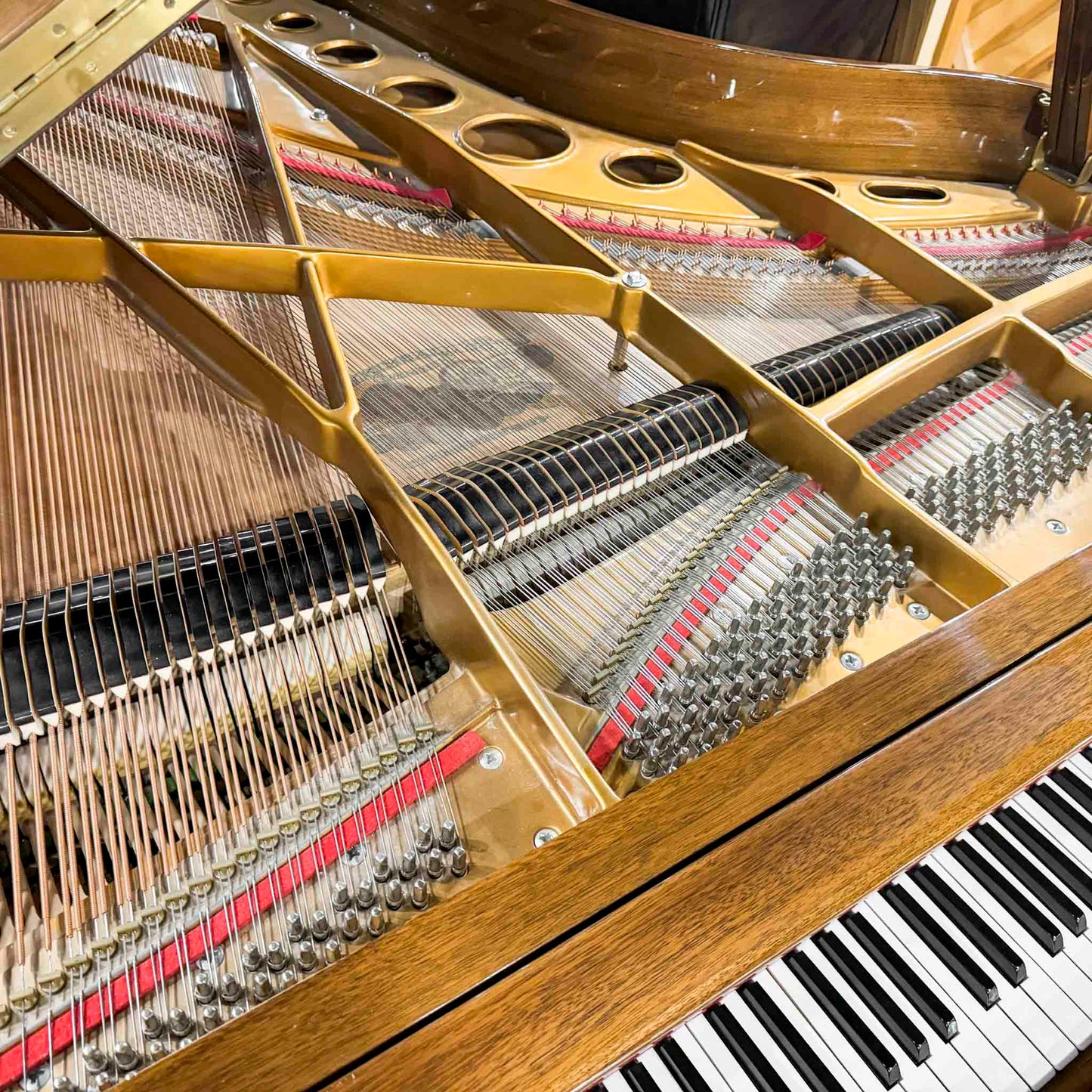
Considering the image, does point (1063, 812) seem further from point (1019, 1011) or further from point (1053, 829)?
point (1019, 1011)

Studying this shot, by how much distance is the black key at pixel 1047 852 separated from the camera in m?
1.50

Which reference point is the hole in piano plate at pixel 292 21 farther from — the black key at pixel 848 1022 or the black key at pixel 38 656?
the black key at pixel 848 1022

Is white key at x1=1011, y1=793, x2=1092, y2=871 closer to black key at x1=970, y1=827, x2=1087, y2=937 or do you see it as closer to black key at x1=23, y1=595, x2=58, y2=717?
black key at x1=970, y1=827, x2=1087, y2=937

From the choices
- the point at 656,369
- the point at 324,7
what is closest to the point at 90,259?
the point at 656,369

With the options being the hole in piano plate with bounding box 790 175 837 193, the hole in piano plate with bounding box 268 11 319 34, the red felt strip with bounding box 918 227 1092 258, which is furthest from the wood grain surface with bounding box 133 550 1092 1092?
the hole in piano plate with bounding box 268 11 319 34

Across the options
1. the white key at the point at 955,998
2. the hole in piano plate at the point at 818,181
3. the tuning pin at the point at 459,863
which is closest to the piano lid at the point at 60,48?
the tuning pin at the point at 459,863

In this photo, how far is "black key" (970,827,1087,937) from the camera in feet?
4.77

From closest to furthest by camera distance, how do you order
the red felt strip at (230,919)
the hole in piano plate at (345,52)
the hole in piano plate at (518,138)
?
the red felt strip at (230,919) → the hole in piano plate at (518,138) → the hole in piano plate at (345,52)

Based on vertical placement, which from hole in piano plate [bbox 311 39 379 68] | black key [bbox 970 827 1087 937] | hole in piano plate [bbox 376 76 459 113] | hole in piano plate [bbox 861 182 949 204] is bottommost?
black key [bbox 970 827 1087 937]

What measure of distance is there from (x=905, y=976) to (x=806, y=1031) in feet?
0.61

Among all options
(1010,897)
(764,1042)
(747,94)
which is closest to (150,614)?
(764,1042)

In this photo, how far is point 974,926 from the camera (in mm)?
1426

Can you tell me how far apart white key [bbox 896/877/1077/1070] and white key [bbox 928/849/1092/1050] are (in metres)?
0.01

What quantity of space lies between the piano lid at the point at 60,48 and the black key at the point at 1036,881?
1830mm
